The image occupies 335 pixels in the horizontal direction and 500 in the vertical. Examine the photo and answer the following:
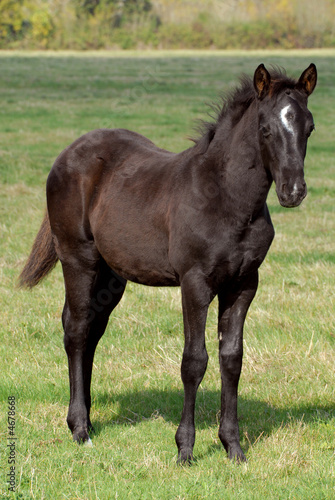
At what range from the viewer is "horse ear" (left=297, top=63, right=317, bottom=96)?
344 cm

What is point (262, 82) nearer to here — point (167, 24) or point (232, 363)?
point (232, 363)

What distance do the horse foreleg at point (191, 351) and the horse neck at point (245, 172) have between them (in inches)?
19.7

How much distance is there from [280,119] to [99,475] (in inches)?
83.9

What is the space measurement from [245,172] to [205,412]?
5.81 ft

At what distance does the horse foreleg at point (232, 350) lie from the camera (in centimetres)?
380

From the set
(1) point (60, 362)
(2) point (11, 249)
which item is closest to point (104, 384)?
(1) point (60, 362)

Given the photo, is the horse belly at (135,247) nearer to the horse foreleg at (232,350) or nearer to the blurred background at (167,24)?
the horse foreleg at (232,350)

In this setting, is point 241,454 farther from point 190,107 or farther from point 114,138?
point 190,107

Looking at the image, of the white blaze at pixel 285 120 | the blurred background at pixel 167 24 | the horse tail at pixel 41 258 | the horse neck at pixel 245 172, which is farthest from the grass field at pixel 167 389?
the blurred background at pixel 167 24

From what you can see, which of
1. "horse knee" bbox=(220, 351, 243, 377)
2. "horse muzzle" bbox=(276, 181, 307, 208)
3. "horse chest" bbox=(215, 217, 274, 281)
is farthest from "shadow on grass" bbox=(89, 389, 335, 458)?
"horse muzzle" bbox=(276, 181, 307, 208)

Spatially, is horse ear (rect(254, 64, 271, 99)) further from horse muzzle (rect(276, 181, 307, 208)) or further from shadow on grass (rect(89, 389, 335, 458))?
shadow on grass (rect(89, 389, 335, 458))

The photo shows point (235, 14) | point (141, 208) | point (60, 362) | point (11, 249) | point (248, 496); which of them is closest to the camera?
point (248, 496)

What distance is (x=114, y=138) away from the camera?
4535 mm

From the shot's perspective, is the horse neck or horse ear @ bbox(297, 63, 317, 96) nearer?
horse ear @ bbox(297, 63, 317, 96)
